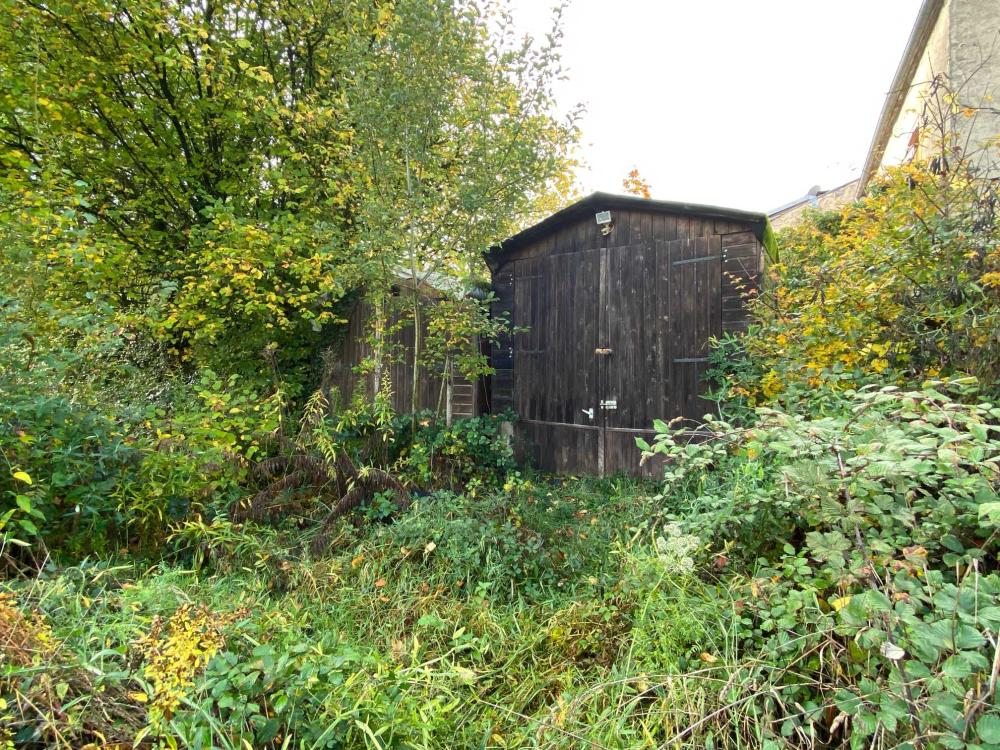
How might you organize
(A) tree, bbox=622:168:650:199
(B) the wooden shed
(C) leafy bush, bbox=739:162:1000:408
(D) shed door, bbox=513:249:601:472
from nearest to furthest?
1. (C) leafy bush, bbox=739:162:1000:408
2. (B) the wooden shed
3. (D) shed door, bbox=513:249:601:472
4. (A) tree, bbox=622:168:650:199

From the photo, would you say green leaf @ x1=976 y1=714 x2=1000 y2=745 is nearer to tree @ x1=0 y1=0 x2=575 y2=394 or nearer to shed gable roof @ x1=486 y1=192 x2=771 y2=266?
shed gable roof @ x1=486 y1=192 x2=771 y2=266

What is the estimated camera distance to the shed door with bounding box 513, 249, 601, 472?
18.2 ft

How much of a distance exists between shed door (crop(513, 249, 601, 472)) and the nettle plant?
3322 mm

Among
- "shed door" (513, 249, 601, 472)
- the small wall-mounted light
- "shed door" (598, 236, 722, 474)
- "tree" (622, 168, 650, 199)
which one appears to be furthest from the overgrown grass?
"tree" (622, 168, 650, 199)

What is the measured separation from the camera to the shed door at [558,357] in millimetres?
5562

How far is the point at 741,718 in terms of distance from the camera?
1575mm

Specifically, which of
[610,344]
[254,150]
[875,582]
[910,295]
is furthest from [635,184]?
[875,582]

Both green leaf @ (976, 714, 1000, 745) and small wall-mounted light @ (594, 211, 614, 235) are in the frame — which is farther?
small wall-mounted light @ (594, 211, 614, 235)

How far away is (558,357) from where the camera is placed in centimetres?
582

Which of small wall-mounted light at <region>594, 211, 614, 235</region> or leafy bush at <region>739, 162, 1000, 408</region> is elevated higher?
small wall-mounted light at <region>594, 211, 614, 235</region>

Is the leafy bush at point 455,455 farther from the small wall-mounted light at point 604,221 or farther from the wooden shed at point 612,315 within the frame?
the small wall-mounted light at point 604,221

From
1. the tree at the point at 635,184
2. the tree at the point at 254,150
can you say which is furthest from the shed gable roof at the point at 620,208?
the tree at the point at 635,184

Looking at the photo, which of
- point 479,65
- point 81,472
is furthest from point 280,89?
point 81,472

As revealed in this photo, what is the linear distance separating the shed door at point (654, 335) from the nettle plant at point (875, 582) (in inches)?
106
